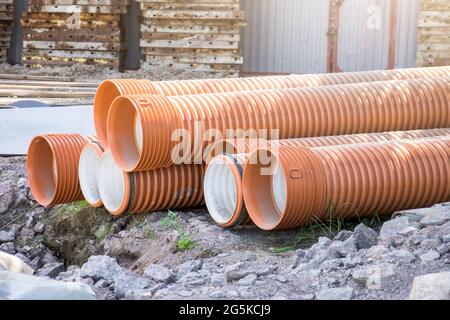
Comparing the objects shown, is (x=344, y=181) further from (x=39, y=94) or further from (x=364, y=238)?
(x=39, y=94)

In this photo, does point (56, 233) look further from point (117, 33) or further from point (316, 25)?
point (316, 25)

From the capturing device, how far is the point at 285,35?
50.4ft

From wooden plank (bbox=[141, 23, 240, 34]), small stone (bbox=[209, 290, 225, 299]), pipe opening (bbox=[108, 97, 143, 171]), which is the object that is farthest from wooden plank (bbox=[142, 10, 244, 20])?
small stone (bbox=[209, 290, 225, 299])

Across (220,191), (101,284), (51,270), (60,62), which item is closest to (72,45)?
(60,62)

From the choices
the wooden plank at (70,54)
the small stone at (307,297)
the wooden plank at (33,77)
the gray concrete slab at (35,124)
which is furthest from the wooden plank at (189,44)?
the small stone at (307,297)

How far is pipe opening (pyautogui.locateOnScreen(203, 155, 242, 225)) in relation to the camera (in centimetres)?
674

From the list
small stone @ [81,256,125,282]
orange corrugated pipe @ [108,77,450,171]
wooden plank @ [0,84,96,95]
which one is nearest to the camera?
small stone @ [81,256,125,282]

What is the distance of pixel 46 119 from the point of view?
32.8ft

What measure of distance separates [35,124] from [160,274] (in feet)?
15.5

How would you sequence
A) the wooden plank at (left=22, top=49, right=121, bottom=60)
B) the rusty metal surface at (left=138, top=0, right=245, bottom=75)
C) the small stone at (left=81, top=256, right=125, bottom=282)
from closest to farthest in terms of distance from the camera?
1. the small stone at (left=81, top=256, right=125, bottom=282)
2. the rusty metal surface at (left=138, top=0, right=245, bottom=75)
3. the wooden plank at (left=22, top=49, right=121, bottom=60)

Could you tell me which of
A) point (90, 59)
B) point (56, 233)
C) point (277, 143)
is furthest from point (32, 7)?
point (277, 143)

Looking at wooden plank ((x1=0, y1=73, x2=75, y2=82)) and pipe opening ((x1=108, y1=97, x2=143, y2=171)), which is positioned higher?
pipe opening ((x1=108, y1=97, x2=143, y2=171))

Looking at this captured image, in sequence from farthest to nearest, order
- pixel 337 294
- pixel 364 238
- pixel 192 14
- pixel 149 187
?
pixel 192 14 → pixel 149 187 → pixel 364 238 → pixel 337 294

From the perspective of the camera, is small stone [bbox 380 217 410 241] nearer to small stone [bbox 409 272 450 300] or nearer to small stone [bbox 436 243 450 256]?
small stone [bbox 436 243 450 256]
